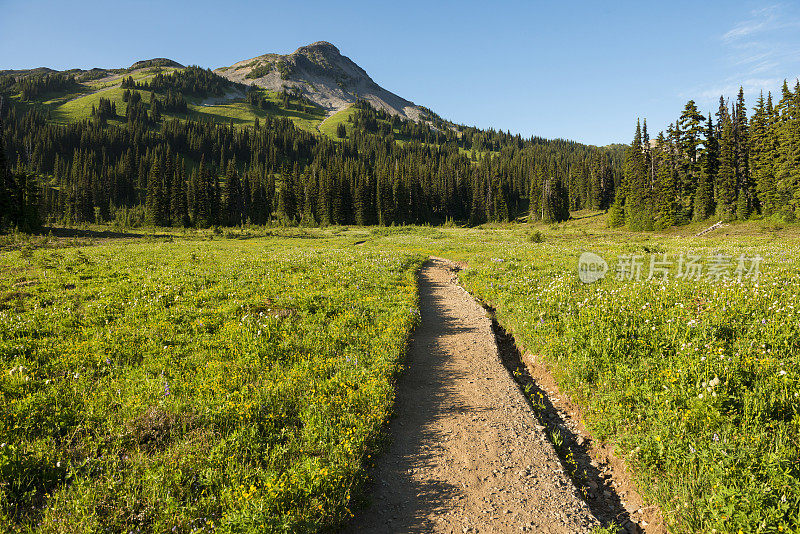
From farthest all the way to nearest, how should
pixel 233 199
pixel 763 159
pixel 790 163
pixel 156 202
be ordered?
pixel 233 199
pixel 156 202
pixel 763 159
pixel 790 163

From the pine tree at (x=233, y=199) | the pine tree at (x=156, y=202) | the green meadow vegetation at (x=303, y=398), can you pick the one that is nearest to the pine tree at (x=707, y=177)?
the green meadow vegetation at (x=303, y=398)

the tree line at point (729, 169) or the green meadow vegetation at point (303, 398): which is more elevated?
the tree line at point (729, 169)

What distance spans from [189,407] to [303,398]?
1914 millimetres

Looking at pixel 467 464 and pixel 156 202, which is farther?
pixel 156 202

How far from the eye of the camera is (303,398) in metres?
6.89

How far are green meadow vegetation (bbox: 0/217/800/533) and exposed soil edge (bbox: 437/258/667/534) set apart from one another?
26cm

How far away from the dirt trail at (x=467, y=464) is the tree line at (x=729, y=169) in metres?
72.7

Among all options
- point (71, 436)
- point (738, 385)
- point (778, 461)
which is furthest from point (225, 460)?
point (738, 385)

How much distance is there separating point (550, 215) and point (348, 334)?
4551 inches

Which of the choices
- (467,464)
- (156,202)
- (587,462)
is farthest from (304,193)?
(587,462)

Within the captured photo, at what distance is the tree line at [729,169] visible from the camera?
2270 inches

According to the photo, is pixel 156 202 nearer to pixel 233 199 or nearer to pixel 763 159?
pixel 233 199

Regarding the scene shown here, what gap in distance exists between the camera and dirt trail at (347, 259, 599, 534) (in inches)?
→ 193

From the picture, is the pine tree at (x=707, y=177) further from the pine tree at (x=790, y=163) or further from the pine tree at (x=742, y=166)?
the pine tree at (x=790, y=163)
